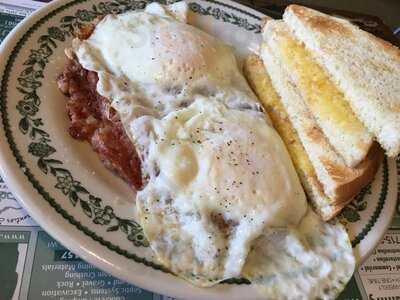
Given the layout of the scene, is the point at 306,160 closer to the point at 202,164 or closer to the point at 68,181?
the point at 202,164

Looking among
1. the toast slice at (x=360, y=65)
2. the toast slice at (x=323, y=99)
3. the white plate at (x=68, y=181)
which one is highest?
the toast slice at (x=360, y=65)

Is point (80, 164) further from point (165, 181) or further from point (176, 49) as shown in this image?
point (176, 49)

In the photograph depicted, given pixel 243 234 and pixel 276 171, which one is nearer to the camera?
pixel 243 234

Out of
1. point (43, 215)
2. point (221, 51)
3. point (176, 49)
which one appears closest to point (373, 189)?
point (221, 51)

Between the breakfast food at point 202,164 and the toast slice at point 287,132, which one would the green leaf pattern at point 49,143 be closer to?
the breakfast food at point 202,164

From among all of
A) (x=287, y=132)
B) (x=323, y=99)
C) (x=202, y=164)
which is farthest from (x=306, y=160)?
(x=202, y=164)

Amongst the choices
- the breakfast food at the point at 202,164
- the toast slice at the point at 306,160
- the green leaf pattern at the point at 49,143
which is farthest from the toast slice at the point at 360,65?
A: the green leaf pattern at the point at 49,143

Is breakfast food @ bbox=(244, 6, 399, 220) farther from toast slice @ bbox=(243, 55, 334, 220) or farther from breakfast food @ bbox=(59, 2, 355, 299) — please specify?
breakfast food @ bbox=(59, 2, 355, 299)
